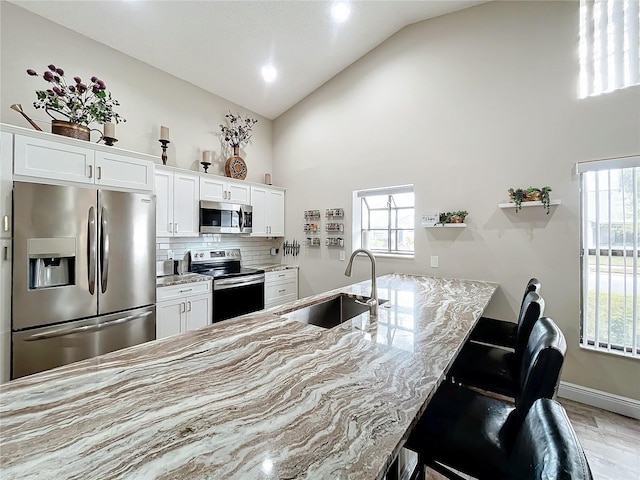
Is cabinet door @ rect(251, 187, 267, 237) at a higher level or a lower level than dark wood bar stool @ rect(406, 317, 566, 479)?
higher

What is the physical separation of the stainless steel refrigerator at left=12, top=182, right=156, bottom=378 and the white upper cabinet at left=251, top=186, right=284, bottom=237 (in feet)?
5.37

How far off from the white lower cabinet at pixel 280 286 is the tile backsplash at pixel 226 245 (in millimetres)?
543

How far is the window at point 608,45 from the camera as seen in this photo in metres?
2.30

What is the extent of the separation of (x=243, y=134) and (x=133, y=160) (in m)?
1.89

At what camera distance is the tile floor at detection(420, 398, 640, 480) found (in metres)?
1.75

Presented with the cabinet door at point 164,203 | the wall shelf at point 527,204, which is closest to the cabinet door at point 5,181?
the cabinet door at point 164,203

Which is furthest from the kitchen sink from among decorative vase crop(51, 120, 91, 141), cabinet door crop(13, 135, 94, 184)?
decorative vase crop(51, 120, 91, 141)

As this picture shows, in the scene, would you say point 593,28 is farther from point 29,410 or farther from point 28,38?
point 28,38

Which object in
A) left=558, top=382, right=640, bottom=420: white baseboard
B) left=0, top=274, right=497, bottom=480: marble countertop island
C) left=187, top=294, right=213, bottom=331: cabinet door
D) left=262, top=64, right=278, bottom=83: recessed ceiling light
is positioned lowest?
left=558, top=382, right=640, bottom=420: white baseboard

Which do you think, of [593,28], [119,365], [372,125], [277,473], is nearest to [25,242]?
[119,365]

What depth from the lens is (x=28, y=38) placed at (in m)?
2.54

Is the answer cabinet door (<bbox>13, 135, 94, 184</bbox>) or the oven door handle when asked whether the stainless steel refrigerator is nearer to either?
cabinet door (<bbox>13, 135, 94, 184</bbox>)

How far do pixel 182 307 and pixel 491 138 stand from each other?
3633 mm

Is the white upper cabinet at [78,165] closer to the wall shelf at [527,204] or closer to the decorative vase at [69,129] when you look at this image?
the decorative vase at [69,129]
